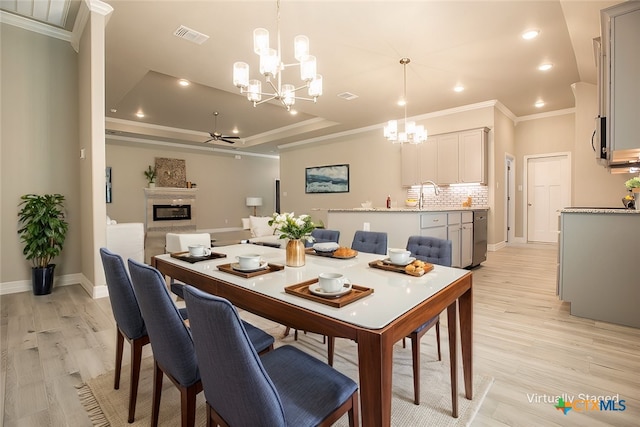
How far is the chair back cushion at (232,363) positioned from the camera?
0.76m

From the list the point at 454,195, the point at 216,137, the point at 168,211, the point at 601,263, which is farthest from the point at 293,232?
the point at 168,211

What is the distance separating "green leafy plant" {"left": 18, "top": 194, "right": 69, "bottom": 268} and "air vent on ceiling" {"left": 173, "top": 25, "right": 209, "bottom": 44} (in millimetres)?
2384

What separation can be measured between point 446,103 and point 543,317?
438 centimetres

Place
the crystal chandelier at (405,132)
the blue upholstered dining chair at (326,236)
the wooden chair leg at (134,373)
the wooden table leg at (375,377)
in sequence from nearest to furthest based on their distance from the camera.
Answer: the wooden table leg at (375,377) → the wooden chair leg at (134,373) → the blue upholstered dining chair at (326,236) → the crystal chandelier at (405,132)

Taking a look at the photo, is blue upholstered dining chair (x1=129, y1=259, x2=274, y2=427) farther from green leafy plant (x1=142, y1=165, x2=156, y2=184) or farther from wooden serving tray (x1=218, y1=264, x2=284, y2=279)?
green leafy plant (x1=142, y1=165, x2=156, y2=184)

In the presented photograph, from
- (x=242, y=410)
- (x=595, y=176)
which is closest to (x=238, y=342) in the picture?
(x=242, y=410)

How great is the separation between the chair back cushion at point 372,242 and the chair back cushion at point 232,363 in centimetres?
181

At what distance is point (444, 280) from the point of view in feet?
4.70

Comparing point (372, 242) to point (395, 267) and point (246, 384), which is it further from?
point (246, 384)

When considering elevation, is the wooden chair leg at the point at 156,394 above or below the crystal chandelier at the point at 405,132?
below

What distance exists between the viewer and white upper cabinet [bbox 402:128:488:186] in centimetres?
593

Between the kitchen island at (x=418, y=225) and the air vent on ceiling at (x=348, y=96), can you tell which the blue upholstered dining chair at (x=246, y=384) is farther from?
the air vent on ceiling at (x=348, y=96)

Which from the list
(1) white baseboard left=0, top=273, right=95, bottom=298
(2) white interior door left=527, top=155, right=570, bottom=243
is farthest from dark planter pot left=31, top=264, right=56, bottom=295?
(2) white interior door left=527, top=155, right=570, bottom=243

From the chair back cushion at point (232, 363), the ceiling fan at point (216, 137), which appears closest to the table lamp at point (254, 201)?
the ceiling fan at point (216, 137)
